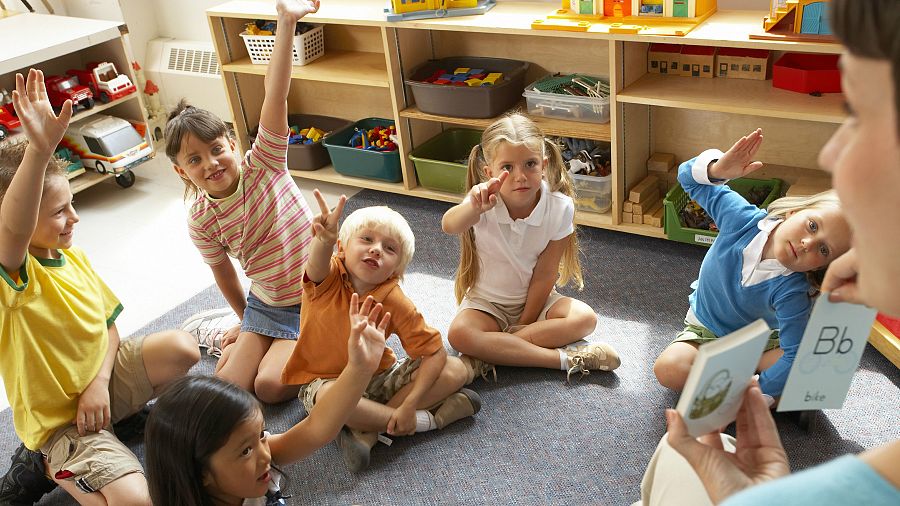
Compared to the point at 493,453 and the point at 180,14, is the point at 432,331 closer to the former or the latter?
the point at 493,453

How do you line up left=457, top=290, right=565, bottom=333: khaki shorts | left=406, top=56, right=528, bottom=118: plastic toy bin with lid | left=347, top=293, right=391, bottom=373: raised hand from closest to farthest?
left=347, top=293, right=391, bottom=373: raised hand, left=457, top=290, right=565, bottom=333: khaki shorts, left=406, top=56, right=528, bottom=118: plastic toy bin with lid

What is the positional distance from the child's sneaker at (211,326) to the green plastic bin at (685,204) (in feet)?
4.34

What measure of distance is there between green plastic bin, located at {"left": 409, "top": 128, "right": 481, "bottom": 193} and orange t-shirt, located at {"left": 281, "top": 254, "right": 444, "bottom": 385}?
3.43 ft

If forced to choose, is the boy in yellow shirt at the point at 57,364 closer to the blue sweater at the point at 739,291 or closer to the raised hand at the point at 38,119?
the raised hand at the point at 38,119

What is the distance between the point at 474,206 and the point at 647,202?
37.0 inches

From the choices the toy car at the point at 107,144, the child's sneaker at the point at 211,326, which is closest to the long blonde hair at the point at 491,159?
the child's sneaker at the point at 211,326

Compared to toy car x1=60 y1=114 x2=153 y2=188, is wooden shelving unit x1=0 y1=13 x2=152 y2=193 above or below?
above

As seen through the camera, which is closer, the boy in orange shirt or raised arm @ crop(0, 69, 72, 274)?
raised arm @ crop(0, 69, 72, 274)

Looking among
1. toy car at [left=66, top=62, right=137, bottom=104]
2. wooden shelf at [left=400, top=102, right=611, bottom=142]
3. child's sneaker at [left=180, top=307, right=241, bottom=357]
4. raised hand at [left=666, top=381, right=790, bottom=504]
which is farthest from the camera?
toy car at [left=66, top=62, right=137, bottom=104]

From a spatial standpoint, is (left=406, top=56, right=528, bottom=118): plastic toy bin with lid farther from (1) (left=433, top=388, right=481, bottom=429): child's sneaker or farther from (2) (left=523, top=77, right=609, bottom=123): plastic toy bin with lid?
(1) (left=433, top=388, right=481, bottom=429): child's sneaker

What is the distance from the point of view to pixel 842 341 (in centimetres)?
101

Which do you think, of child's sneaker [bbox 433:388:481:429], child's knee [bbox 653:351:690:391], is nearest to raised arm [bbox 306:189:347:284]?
child's sneaker [bbox 433:388:481:429]

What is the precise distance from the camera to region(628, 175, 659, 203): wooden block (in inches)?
103

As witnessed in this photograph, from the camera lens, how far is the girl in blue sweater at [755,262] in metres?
1.60
